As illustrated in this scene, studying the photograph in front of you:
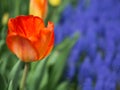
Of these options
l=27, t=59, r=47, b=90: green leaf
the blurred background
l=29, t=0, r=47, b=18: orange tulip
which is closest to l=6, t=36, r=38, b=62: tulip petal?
the blurred background

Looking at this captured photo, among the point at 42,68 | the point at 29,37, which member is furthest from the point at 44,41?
the point at 42,68

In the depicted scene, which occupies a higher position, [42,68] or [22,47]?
[22,47]

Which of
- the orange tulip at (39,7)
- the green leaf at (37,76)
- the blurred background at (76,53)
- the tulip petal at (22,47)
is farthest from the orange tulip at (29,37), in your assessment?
the green leaf at (37,76)

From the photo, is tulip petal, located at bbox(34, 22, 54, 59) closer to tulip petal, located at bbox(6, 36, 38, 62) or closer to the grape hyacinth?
tulip petal, located at bbox(6, 36, 38, 62)

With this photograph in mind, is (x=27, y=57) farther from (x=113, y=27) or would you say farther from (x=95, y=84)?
(x=113, y=27)

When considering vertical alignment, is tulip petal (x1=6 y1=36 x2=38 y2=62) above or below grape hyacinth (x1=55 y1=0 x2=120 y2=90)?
above

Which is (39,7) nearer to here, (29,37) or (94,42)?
(29,37)

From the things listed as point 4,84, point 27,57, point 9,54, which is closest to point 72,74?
point 9,54

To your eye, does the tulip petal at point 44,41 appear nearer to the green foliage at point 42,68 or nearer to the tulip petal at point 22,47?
the tulip petal at point 22,47
